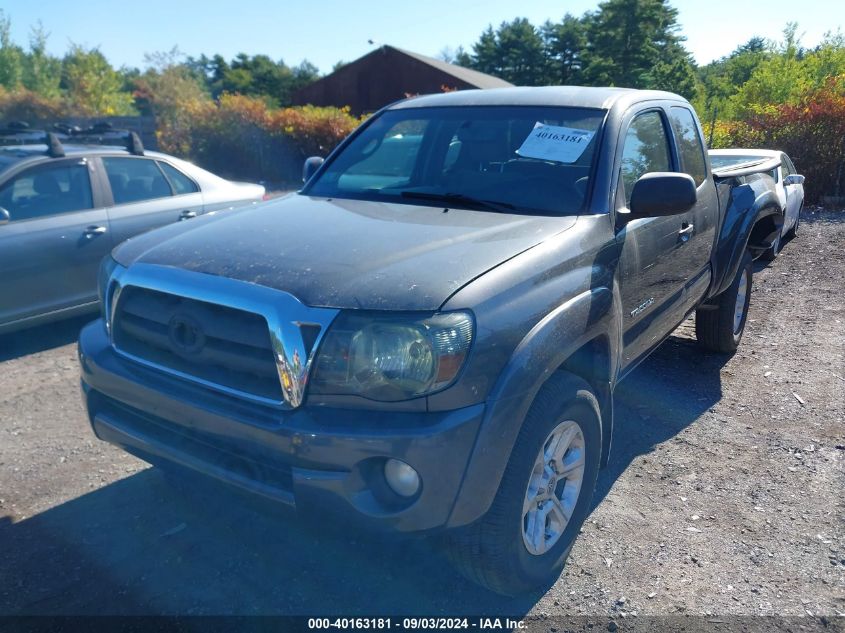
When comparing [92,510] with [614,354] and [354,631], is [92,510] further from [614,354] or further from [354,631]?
[614,354]

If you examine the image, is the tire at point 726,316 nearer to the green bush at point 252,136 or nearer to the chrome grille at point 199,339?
the chrome grille at point 199,339

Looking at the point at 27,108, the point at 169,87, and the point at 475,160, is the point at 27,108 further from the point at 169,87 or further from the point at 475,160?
the point at 475,160

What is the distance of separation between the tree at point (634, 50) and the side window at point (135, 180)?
3701 centimetres

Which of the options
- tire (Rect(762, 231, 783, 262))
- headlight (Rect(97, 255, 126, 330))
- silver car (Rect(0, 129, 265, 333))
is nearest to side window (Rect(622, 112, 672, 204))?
headlight (Rect(97, 255, 126, 330))

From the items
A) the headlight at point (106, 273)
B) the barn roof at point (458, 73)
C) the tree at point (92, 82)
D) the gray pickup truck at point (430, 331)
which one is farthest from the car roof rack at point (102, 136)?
the tree at point (92, 82)

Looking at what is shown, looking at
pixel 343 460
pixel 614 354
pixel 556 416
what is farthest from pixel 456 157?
pixel 343 460

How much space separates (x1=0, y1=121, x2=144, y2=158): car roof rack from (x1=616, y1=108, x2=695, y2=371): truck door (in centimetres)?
470

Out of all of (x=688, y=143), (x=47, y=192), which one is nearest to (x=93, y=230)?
(x=47, y=192)

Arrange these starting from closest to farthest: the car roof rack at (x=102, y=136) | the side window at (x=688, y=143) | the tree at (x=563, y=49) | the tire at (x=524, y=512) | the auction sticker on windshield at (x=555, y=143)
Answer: the tire at (x=524, y=512), the auction sticker on windshield at (x=555, y=143), the side window at (x=688, y=143), the car roof rack at (x=102, y=136), the tree at (x=563, y=49)

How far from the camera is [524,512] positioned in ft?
8.38

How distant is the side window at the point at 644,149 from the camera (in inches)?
136

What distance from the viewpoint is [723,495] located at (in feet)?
11.7

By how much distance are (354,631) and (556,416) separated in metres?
1.12

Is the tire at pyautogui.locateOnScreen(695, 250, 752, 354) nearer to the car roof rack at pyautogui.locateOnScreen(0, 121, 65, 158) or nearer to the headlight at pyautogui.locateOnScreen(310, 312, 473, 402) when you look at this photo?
the headlight at pyautogui.locateOnScreen(310, 312, 473, 402)
